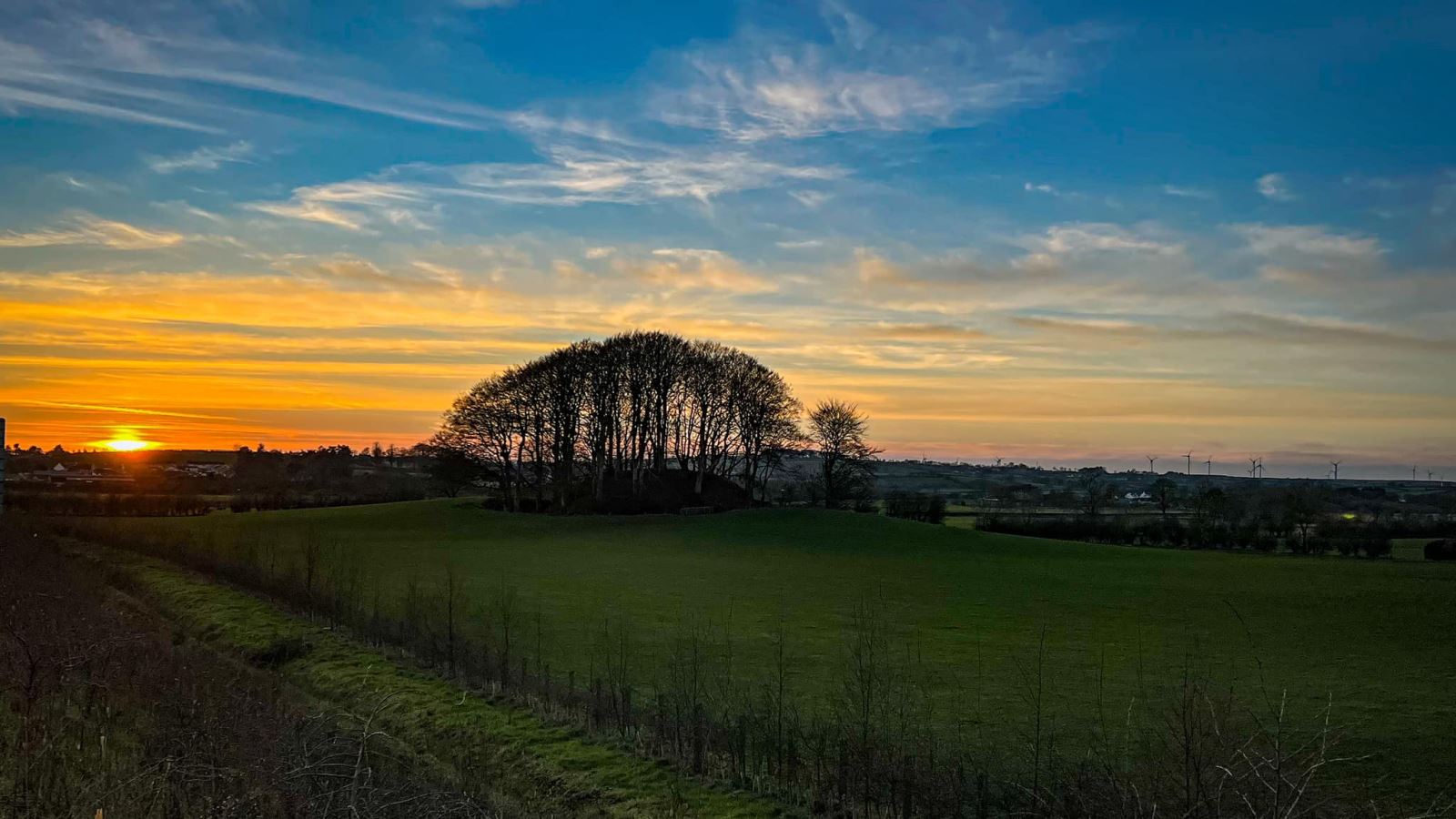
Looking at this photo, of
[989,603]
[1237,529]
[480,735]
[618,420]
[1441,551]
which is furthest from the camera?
[618,420]

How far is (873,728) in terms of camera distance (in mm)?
13195

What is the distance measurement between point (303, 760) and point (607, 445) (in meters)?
76.8

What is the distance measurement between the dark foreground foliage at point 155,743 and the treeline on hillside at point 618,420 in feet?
217

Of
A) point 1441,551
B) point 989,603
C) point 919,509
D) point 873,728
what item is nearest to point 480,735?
point 873,728

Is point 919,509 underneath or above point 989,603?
above

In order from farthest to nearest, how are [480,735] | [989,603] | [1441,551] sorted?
[1441,551]
[989,603]
[480,735]

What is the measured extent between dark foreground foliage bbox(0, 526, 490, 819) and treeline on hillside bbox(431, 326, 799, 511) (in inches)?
2603

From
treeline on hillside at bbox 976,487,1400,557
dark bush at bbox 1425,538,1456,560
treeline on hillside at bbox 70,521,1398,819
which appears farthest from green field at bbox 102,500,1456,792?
treeline on hillside at bbox 976,487,1400,557

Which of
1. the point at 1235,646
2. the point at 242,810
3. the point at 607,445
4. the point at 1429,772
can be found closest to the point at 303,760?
the point at 242,810

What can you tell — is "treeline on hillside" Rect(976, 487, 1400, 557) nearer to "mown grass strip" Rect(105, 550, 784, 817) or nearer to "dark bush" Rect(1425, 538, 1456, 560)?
"dark bush" Rect(1425, 538, 1456, 560)

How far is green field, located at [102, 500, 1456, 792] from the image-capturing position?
20625 mm

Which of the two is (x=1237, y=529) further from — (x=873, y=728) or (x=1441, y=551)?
(x=873, y=728)

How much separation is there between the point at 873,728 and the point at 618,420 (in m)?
72.4

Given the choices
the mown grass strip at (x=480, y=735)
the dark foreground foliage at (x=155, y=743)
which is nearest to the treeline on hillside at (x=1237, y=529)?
the mown grass strip at (x=480, y=735)
